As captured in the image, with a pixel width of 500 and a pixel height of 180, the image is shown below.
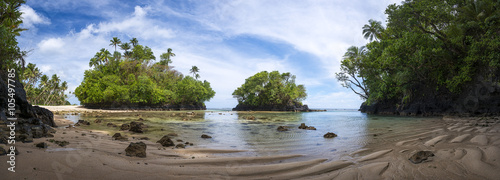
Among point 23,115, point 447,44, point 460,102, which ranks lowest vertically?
point 23,115

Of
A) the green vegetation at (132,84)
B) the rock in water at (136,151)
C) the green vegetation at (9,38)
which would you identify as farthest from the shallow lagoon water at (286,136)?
the green vegetation at (132,84)

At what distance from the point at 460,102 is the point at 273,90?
135 feet

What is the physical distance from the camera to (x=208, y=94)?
64.8 m

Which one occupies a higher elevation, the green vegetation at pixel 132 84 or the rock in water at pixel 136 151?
the green vegetation at pixel 132 84

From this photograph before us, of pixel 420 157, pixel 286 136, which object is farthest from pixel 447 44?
pixel 420 157

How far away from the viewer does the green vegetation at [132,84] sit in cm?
4553

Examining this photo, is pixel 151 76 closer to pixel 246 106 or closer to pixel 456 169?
pixel 246 106

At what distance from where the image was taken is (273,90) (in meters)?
58.8

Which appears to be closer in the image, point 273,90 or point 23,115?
point 23,115

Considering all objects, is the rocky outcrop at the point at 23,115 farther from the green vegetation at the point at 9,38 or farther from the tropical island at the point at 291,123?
the green vegetation at the point at 9,38

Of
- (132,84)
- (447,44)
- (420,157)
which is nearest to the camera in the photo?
(420,157)

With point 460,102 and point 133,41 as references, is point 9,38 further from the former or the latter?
point 133,41

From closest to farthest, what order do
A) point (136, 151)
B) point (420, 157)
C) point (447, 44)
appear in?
point (420, 157) < point (136, 151) < point (447, 44)

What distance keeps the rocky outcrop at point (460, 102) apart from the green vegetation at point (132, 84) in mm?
45898
